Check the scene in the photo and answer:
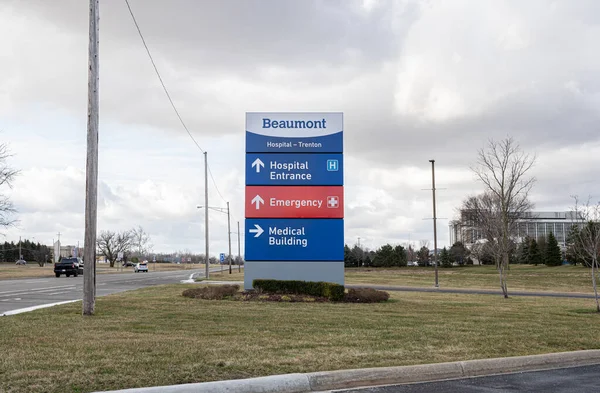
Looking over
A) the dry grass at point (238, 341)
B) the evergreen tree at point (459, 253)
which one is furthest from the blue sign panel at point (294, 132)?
the evergreen tree at point (459, 253)

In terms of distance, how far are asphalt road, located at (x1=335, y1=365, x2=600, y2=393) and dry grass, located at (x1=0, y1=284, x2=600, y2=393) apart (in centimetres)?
77

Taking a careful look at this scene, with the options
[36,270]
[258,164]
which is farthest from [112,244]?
[258,164]

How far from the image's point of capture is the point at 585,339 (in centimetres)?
1120

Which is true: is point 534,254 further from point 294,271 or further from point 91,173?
point 91,173

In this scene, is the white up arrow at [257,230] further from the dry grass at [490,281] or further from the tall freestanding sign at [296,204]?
the dry grass at [490,281]

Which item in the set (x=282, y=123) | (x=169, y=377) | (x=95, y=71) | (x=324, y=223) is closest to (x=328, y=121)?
(x=282, y=123)

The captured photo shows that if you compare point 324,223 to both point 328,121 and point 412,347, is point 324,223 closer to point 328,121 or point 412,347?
point 328,121

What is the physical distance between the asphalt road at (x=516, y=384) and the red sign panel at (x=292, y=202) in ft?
53.6

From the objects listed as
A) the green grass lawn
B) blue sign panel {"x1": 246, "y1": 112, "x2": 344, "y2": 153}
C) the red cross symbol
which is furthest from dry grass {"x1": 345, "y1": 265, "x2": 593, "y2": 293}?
the green grass lawn

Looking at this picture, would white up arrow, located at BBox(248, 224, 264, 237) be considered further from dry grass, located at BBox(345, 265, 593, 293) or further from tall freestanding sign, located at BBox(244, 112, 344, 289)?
dry grass, located at BBox(345, 265, 593, 293)

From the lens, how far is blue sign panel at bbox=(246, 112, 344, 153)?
24859mm

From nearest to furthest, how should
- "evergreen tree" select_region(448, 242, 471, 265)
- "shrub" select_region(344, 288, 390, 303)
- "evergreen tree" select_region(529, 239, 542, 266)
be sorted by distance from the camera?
"shrub" select_region(344, 288, 390, 303) < "evergreen tree" select_region(529, 239, 542, 266) < "evergreen tree" select_region(448, 242, 471, 265)

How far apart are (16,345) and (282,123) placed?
1738 cm

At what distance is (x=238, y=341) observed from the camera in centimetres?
985
